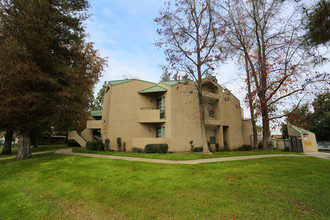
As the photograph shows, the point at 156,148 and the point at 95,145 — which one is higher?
the point at 95,145

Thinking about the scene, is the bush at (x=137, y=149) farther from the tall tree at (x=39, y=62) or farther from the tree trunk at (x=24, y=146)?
the tree trunk at (x=24, y=146)

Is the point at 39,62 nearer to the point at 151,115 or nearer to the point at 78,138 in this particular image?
the point at 151,115

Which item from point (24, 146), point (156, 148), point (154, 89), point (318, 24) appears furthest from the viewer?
point (154, 89)

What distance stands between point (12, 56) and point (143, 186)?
35.5 feet

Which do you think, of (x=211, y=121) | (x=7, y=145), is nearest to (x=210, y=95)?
(x=211, y=121)

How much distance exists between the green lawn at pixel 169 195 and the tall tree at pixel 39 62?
5.71 metres

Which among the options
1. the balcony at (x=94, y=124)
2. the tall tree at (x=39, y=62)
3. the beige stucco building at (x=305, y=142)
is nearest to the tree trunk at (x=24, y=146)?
the tall tree at (x=39, y=62)

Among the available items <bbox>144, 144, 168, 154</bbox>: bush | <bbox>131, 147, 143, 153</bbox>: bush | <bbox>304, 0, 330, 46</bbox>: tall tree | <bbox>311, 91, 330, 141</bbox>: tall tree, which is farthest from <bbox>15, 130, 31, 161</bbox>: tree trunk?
<bbox>311, 91, 330, 141</bbox>: tall tree

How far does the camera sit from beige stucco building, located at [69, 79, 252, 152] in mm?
17562

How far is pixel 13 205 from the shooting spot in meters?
5.40

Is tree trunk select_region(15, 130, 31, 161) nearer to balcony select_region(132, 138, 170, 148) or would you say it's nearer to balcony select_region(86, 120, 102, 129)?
balcony select_region(132, 138, 170, 148)

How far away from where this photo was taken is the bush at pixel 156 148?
15680mm

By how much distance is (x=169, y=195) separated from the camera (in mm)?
5148

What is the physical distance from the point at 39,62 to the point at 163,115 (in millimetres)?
11703
